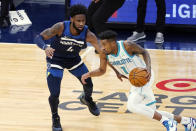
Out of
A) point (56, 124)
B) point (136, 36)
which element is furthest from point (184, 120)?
point (136, 36)

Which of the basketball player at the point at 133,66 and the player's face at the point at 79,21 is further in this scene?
the player's face at the point at 79,21

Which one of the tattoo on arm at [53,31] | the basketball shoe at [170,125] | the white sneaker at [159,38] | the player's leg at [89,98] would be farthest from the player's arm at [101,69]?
the white sneaker at [159,38]

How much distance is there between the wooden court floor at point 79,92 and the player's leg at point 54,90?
6.7 inches

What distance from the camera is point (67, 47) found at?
7.04 metres

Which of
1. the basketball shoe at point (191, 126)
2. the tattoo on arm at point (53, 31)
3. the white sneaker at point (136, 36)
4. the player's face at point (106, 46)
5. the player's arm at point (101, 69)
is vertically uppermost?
the tattoo on arm at point (53, 31)

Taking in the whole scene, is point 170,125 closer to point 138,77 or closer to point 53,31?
point 138,77

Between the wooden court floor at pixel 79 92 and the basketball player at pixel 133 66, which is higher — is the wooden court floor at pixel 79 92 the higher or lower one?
the lower one

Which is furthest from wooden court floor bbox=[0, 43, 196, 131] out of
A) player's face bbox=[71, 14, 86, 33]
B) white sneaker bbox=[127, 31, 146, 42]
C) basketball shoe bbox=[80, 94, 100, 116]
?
player's face bbox=[71, 14, 86, 33]

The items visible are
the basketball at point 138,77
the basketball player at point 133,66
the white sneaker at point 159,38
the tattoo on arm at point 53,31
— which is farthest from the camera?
the white sneaker at point 159,38

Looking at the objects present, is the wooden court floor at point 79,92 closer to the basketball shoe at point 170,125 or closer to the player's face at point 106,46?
the basketball shoe at point 170,125

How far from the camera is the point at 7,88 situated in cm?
880

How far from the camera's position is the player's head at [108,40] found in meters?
6.46

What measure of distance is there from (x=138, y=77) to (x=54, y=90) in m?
1.13

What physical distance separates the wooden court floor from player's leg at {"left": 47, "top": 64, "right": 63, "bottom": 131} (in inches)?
6.7
